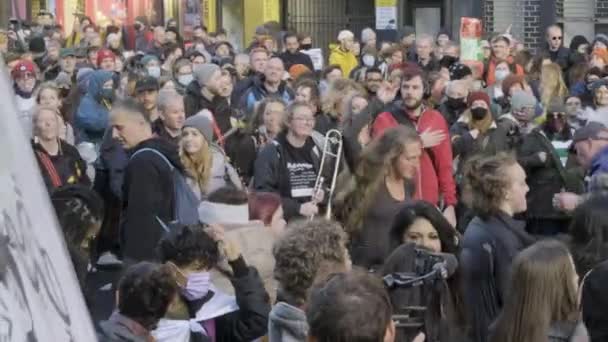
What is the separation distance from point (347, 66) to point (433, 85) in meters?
7.09

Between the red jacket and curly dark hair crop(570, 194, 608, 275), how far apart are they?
2988 millimetres

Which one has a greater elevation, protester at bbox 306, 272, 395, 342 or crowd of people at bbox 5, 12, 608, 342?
protester at bbox 306, 272, 395, 342

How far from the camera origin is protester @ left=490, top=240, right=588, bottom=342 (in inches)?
184

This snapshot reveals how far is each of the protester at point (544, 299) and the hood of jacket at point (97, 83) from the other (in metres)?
8.70

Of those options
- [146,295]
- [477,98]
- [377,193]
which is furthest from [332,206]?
[477,98]

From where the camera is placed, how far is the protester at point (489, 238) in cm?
609

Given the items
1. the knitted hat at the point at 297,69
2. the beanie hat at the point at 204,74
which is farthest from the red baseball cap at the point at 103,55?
the beanie hat at the point at 204,74

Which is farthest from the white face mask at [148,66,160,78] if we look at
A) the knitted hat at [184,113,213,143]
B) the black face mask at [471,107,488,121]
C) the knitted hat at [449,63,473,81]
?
the knitted hat at [184,113,213,143]

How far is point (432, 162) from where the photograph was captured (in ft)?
30.7

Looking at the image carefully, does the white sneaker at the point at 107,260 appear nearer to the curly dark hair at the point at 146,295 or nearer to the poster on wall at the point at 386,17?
the curly dark hair at the point at 146,295

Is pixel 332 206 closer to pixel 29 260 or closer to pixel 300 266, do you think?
pixel 300 266

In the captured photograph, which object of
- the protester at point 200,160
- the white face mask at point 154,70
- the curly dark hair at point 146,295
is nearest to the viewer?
the curly dark hair at point 146,295

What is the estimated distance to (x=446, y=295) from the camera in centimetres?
557

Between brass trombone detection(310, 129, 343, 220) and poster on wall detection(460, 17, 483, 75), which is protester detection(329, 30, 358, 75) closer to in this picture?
poster on wall detection(460, 17, 483, 75)
